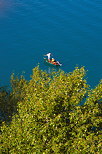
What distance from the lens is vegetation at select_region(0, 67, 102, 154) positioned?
765 inches

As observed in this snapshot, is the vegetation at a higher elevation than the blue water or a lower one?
lower

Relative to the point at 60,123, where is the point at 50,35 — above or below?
above

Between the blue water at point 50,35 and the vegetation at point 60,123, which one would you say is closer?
the vegetation at point 60,123

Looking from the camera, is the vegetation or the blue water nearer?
the vegetation

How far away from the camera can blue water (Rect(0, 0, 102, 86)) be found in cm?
6234

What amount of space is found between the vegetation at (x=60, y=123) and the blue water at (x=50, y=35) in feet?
111

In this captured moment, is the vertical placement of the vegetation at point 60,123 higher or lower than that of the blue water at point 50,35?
lower

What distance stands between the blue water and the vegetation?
1331 inches

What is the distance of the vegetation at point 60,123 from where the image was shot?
63.8 ft

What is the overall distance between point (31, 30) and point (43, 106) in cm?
5784

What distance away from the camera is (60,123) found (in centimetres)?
1973

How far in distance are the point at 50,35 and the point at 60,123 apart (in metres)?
56.8

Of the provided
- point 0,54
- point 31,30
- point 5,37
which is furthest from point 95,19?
point 0,54

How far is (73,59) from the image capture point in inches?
2554
